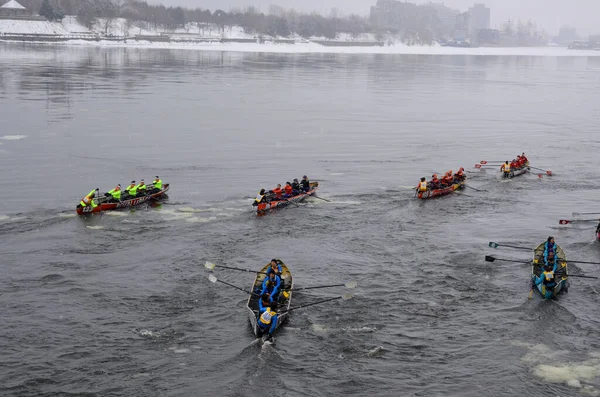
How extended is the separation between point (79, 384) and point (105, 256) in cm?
1152

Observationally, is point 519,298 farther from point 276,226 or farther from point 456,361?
point 276,226

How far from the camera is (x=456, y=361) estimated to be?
2586cm

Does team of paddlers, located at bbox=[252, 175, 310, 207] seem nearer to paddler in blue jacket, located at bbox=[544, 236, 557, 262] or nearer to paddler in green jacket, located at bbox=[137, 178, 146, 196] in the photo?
paddler in green jacket, located at bbox=[137, 178, 146, 196]

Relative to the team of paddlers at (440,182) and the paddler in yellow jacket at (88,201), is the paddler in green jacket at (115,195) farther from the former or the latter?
the team of paddlers at (440,182)

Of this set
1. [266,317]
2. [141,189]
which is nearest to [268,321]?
[266,317]

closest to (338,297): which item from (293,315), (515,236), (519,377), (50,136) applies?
(293,315)

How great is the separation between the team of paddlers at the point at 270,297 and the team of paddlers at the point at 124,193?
14346 mm

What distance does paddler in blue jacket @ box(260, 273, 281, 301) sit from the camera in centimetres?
2855

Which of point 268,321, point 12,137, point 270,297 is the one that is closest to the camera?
point 268,321

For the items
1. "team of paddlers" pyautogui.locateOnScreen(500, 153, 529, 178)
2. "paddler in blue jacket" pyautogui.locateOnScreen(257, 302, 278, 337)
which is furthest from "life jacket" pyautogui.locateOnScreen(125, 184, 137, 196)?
"team of paddlers" pyautogui.locateOnScreen(500, 153, 529, 178)

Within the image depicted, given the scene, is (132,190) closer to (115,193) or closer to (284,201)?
(115,193)

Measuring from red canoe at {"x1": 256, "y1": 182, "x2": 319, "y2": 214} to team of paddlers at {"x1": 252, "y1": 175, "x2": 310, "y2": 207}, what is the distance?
0.19m

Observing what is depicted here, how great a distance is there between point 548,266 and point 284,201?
688 inches

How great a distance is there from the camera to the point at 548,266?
32.2 m
